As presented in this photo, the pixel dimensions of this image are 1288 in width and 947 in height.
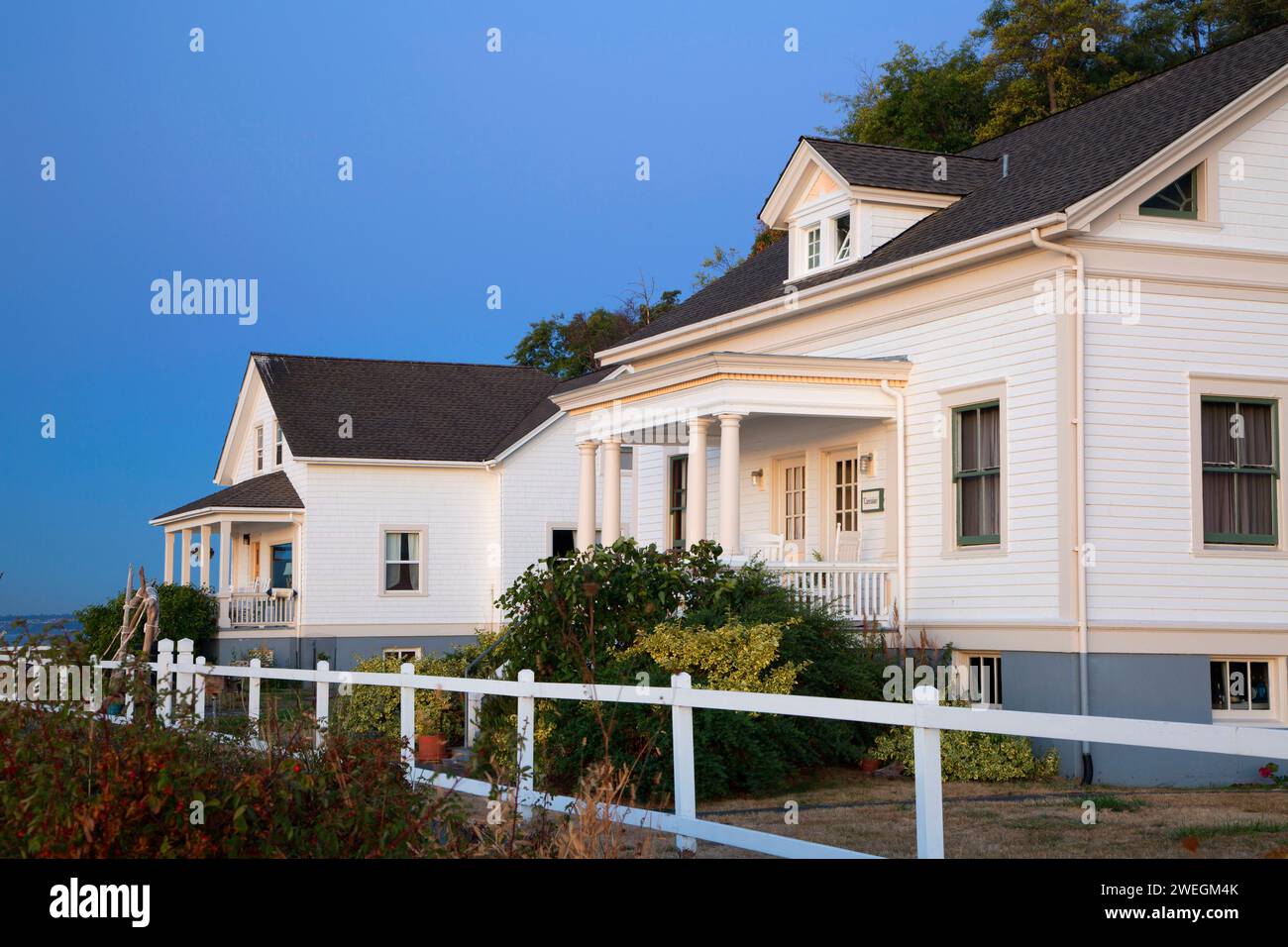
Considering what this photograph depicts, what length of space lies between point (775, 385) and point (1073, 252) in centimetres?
410

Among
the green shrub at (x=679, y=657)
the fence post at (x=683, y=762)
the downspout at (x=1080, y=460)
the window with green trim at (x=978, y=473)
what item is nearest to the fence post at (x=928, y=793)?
the fence post at (x=683, y=762)

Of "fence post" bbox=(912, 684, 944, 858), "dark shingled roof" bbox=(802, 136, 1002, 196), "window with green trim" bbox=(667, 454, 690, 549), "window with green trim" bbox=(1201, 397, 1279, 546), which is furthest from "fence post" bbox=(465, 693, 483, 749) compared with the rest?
"fence post" bbox=(912, 684, 944, 858)

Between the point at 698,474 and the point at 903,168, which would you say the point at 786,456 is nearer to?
the point at 698,474

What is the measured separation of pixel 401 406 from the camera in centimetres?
3866

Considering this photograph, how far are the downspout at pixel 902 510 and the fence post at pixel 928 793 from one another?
10793 millimetres

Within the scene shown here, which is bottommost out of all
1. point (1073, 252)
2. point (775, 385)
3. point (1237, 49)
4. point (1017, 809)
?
point (1017, 809)

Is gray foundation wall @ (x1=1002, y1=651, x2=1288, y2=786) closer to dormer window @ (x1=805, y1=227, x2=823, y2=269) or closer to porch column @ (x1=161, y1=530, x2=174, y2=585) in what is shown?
dormer window @ (x1=805, y1=227, x2=823, y2=269)

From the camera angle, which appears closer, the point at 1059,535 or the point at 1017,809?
the point at 1017,809

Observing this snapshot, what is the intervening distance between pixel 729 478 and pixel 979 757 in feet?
16.7

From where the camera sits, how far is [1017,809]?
1281 cm

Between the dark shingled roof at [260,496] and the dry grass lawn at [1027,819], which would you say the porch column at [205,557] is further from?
the dry grass lawn at [1027,819]
